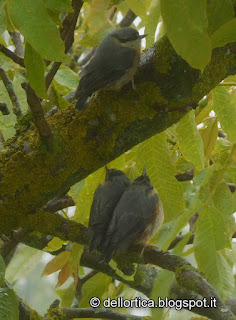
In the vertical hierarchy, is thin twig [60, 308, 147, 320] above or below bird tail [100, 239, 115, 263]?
→ below

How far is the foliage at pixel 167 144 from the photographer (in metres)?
0.87

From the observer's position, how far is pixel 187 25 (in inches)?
31.6

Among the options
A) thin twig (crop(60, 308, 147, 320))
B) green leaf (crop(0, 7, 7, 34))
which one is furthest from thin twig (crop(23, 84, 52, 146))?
thin twig (crop(60, 308, 147, 320))

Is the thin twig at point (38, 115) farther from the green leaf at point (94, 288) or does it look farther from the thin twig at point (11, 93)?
the green leaf at point (94, 288)

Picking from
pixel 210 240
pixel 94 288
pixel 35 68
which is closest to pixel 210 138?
pixel 210 240

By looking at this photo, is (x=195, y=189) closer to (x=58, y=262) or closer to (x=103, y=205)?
(x=103, y=205)

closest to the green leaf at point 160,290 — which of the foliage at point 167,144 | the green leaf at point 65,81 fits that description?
the foliage at point 167,144

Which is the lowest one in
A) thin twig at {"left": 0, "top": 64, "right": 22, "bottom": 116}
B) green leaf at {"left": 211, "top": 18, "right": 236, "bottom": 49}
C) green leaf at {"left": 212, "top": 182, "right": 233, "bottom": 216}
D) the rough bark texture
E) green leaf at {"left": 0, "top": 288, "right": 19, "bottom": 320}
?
green leaf at {"left": 212, "top": 182, "right": 233, "bottom": 216}

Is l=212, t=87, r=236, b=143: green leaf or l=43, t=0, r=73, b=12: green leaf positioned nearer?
l=43, t=0, r=73, b=12: green leaf

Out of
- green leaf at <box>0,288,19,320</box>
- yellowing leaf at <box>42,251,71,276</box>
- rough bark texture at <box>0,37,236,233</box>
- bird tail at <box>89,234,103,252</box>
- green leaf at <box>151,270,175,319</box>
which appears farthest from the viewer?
yellowing leaf at <box>42,251,71,276</box>

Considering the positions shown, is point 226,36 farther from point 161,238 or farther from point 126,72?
point 126,72

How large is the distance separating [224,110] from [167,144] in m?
0.26

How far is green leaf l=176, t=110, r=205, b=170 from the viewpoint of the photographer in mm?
1706

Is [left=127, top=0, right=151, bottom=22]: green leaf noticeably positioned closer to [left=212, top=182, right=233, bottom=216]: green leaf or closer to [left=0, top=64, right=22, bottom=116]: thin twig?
[left=0, top=64, right=22, bottom=116]: thin twig
